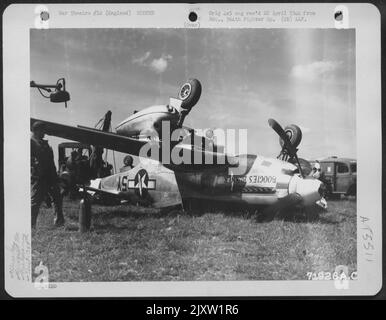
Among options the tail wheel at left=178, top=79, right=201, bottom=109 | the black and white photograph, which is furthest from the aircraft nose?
the tail wheel at left=178, top=79, right=201, bottom=109

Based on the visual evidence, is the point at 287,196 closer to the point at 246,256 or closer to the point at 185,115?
the point at 246,256

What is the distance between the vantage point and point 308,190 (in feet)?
8.05

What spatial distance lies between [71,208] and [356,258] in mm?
1629

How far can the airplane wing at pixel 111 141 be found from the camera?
2400mm

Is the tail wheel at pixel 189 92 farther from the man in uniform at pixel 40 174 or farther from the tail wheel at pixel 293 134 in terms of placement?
the man in uniform at pixel 40 174

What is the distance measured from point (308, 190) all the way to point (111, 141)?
1.17 meters

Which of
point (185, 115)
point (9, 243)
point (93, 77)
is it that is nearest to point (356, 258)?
point (185, 115)

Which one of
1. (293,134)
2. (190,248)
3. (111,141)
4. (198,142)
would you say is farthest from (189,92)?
(190,248)

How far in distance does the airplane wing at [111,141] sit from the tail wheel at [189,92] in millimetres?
240

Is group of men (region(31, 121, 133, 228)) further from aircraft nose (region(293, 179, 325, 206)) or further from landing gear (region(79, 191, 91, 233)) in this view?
aircraft nose (region(293, 179, 325, 206))

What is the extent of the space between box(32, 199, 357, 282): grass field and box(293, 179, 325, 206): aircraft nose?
103 millimetres

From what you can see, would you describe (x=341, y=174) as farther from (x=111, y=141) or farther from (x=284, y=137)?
(x=111, y=141)
